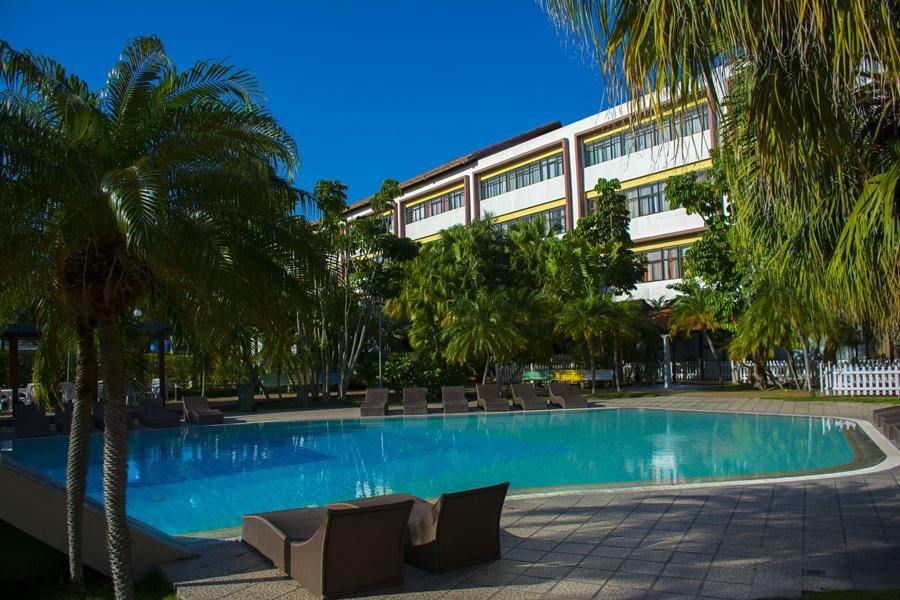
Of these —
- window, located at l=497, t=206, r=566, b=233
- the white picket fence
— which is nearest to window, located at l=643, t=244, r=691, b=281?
window, located at l=497, t=206, r=566, b=233

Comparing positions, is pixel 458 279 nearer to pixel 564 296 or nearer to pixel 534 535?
pixel 564 296

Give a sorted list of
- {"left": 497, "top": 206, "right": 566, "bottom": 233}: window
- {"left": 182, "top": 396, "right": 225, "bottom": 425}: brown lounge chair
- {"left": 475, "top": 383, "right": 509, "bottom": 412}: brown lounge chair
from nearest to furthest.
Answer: {"left": 182, "top": 396, "right": 225, "bottom": 425}: brown lounge chair < {"left": 475, "top": 383, "right": 509, "bottom": 412}: brown lounge chair < {"left": 497, "top": 206, "right": 566, "bottom": 233}: window

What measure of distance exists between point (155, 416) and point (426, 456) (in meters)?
9.33

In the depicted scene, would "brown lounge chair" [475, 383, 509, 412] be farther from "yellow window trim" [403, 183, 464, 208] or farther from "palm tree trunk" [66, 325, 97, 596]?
"yellow window trim" [403, 183, 464, 208]

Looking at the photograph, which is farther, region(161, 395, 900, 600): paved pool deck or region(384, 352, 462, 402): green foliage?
region(384, 352, 462, 402): green foliage

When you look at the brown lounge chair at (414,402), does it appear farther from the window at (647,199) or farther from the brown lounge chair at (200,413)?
the window at (647,199)

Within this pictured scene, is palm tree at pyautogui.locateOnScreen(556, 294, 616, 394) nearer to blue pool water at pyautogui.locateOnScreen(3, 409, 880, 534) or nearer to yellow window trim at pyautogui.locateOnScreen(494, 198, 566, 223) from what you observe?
blue pool water at pyautogui.locateOnScreen(3, 409, 880, 534)

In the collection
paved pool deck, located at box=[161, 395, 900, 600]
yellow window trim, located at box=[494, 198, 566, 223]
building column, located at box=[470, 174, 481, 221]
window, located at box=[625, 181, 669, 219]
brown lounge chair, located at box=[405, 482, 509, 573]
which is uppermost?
building column, located at box=[470, 174, 481, 221]

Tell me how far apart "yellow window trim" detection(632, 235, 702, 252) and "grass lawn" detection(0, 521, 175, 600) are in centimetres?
3072

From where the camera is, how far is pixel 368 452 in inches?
641

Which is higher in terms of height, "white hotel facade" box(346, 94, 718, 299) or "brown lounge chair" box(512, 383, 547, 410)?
"white hotel facade" box(346, 94, 718, 299)

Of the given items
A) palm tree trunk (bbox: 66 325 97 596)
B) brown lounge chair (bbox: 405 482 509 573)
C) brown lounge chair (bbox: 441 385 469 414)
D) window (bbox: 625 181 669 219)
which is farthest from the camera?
window (bbox: 625 181 669 219)

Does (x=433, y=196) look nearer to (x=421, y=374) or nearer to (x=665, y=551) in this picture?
(x=421, y=374)

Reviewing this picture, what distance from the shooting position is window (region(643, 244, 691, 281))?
113 ft
